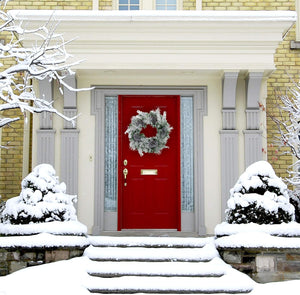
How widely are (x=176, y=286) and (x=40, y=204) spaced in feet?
7.04

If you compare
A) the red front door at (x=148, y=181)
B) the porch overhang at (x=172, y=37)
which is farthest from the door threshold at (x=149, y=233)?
the porch overhang at (x=172, y=37)

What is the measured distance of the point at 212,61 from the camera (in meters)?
7.43

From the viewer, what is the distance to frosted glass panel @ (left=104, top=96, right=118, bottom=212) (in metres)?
7.94

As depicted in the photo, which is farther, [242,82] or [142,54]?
[242,82]

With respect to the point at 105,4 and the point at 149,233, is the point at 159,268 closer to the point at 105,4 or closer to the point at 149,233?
the point at 149,233

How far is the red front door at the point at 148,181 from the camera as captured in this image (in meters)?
8.00

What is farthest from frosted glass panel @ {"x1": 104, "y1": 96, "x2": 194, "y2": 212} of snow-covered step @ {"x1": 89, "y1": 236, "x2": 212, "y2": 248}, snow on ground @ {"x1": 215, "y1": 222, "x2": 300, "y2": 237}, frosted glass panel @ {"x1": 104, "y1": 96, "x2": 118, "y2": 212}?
snow on ground @ {"x1": 215, "y1": 222, "x2": 300, "y2": 237}

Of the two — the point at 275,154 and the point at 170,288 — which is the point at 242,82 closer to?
the point at 275,154

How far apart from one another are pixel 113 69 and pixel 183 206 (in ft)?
9.08

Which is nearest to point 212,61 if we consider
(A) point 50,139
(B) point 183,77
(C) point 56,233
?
(B) point 183,77

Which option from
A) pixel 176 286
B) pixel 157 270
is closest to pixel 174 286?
pixel 176 286

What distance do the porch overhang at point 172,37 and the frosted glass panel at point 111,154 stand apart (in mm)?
920

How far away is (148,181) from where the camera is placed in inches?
318

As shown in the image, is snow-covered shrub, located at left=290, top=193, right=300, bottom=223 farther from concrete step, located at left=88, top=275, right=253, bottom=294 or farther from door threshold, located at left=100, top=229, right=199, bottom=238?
concrete step, located at left=88, top=275, right=253, bottom=294
